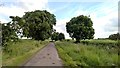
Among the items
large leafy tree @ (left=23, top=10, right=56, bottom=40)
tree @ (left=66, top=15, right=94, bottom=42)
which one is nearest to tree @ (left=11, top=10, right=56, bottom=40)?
large leafy tree @ (left=23, top=10, right=56, bottom=40)

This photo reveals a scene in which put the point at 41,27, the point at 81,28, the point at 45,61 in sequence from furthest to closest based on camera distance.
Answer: the point at 81,28 < the point at 41,27 < the point at 45,61

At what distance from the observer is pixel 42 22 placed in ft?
273

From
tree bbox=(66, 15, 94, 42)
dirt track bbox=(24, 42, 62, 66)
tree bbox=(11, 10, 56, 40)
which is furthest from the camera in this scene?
tree bbox=(66, 15, 94, 42)

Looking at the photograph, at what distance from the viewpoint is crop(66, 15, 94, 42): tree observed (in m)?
106

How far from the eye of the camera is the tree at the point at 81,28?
106350 millimetres

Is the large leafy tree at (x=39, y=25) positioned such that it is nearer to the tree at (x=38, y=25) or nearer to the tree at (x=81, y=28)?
the tree at (x=38, y=25)

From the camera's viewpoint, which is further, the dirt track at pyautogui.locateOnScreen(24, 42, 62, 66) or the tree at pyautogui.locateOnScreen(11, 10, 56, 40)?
the tree at pyautogui.locateOnScreen(11, 10, 56, 40)

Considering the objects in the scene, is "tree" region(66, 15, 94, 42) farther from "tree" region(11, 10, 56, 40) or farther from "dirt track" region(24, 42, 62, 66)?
"dirt track" region(24, 42, 62, 66)

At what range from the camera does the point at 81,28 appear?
106 metres

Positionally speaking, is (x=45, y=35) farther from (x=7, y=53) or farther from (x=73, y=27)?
(x=7, y=53)

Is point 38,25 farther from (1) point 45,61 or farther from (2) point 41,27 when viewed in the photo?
(1) point 45,61

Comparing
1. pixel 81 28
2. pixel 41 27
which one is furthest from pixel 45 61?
pixel 81 28

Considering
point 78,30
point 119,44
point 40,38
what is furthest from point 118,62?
point 78,30

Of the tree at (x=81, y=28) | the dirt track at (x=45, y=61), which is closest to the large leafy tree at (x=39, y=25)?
the tree at (x=81, y=28)
